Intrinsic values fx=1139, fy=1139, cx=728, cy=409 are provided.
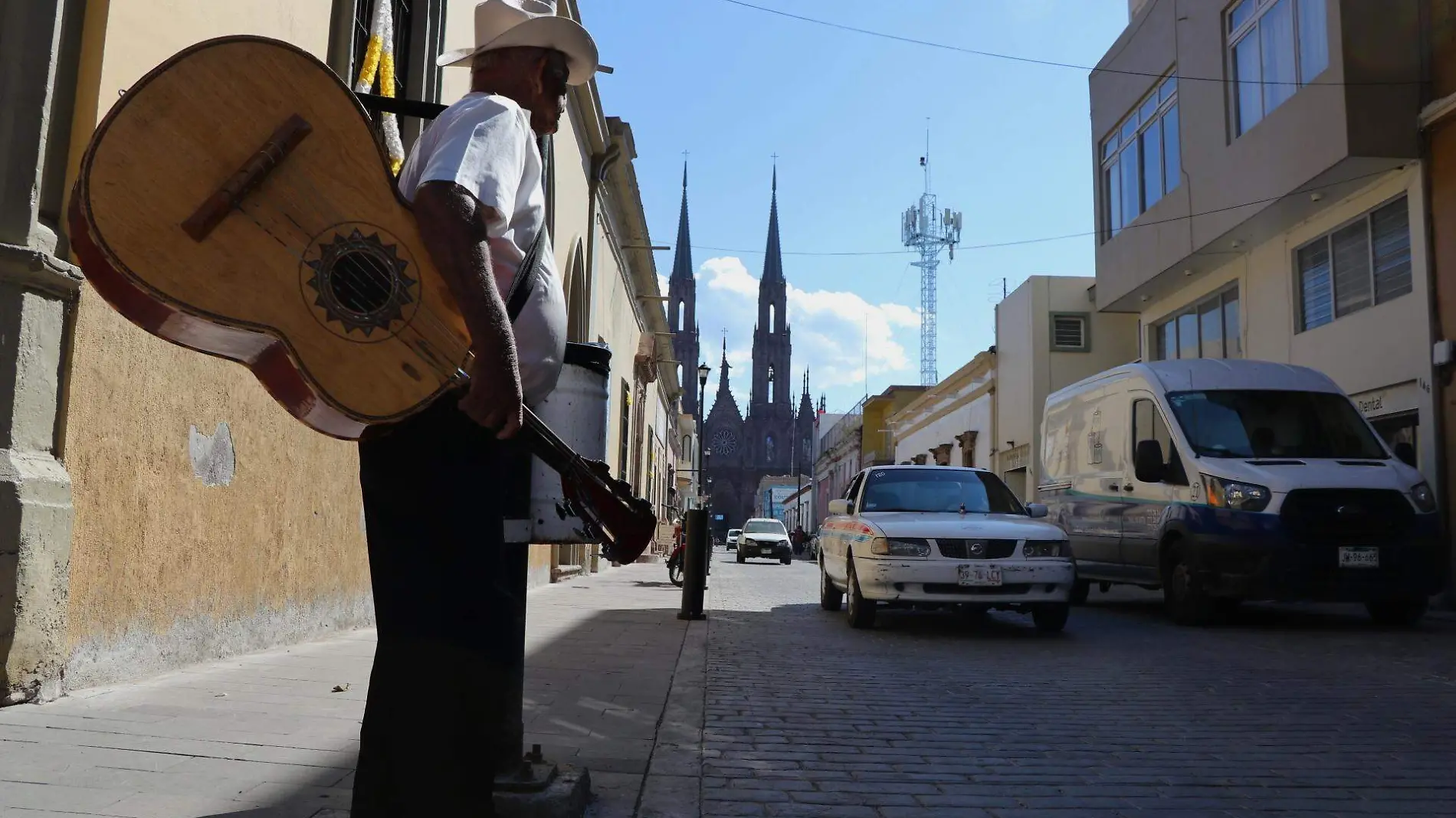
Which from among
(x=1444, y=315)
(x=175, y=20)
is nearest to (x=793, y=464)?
(x=1444, y=315)

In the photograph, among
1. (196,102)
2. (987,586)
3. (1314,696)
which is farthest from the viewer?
(987,586)

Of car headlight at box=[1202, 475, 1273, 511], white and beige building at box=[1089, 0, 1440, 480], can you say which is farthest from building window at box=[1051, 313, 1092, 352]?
car headlight at box=[1202, 475, 1273, 511]

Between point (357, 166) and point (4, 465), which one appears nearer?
point (357, 166)

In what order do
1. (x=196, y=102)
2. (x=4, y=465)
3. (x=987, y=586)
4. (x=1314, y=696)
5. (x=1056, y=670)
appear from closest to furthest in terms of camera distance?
1. (x=196, y=102)
2. (x=4, y=465)
3. (x=1314, y=696)
4. (x=1056, y=670)
5. (x=987, y=586)

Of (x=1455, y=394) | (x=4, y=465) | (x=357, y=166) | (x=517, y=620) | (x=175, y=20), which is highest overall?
(x=175, y=20)

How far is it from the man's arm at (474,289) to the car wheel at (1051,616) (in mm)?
7927

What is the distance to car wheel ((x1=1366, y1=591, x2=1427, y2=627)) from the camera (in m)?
9.91

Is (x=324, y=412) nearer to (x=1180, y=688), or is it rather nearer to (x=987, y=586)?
(x=1180, y=688)

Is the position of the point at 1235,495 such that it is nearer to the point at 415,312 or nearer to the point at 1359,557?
the point at 1359,557

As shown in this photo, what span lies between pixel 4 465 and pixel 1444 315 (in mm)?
14010

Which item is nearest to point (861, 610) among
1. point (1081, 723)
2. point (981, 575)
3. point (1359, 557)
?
point (981, 575)

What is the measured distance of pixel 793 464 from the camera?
12462 centimetres

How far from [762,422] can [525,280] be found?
125 metres

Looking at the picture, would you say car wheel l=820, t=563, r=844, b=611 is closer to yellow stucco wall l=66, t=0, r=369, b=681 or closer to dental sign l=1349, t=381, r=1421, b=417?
yellow stucco wall l=66, t=0, r=369, b=681
